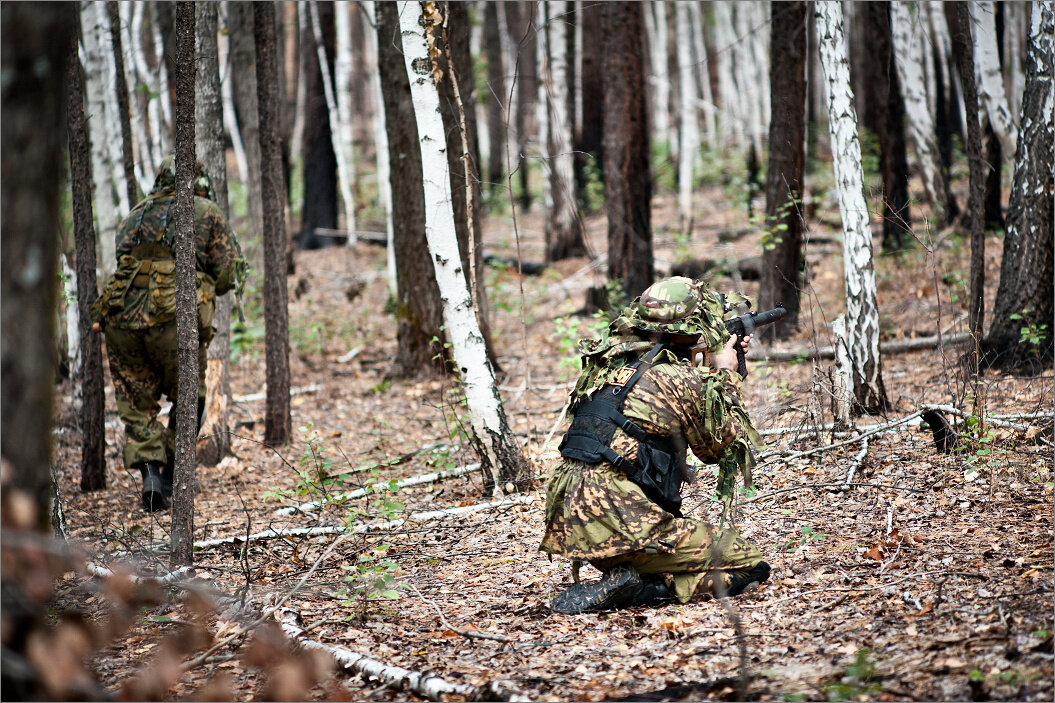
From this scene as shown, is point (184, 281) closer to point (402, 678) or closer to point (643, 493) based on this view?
point (402, 678)

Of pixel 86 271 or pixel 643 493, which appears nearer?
pixel 643 493

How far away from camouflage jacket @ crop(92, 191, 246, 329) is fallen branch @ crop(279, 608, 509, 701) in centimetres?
337

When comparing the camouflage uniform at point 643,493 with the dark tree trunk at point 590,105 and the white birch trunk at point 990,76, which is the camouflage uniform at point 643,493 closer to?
the white birch trunk at point 990,76

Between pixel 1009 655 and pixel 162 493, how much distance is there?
5.41 m

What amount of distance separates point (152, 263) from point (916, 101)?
10.0 metres

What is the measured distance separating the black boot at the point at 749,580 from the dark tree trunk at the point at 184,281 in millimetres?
2801

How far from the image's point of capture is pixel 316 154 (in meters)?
17.1

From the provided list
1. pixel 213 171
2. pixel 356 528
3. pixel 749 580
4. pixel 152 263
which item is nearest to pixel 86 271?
pixel 152 263

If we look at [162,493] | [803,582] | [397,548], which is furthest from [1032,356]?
[162,493]

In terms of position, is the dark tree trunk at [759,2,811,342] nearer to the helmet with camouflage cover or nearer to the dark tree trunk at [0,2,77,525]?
the helmet with camouflage cover

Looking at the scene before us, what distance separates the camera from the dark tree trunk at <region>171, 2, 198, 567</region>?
14.1 ft

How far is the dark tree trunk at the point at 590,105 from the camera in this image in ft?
55.7

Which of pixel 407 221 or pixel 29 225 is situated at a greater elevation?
pixel 407 221

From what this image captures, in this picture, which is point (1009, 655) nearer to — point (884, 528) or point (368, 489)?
point (884, 528)
